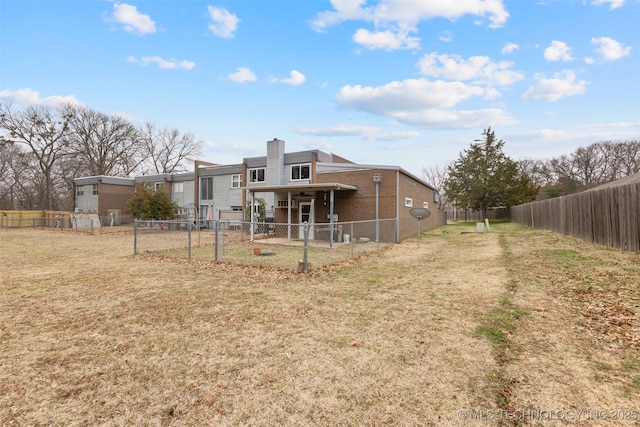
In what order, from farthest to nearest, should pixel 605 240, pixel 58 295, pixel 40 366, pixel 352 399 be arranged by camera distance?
pixel 605 240
pixel 58 295
pixel 40 366
pixel 352 399

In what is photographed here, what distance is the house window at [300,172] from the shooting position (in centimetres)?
2241

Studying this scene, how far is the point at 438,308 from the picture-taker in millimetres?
5531

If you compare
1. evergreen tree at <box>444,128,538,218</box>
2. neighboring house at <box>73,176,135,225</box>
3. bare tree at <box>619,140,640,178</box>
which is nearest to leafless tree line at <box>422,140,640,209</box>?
bare tree at <box>619,140,640,178</box>

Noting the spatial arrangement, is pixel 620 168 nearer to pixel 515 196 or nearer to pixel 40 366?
pixel 515 196

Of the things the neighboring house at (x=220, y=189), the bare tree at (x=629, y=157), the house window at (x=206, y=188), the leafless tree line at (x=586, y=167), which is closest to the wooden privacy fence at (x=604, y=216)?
the neighboring house at (x=220, y=189)

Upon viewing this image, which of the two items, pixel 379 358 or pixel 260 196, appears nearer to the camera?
pixel 379 358

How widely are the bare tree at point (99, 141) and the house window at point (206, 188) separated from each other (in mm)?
21920

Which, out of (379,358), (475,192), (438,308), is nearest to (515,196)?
(475,192)

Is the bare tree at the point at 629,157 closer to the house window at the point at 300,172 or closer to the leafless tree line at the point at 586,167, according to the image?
the leafless tree line at the point at 586,167

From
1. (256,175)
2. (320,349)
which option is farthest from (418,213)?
(256,175)

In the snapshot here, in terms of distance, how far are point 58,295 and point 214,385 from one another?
18.3 feet

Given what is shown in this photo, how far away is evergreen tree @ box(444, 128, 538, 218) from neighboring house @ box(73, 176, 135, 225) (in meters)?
39.7

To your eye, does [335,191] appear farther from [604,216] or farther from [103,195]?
[103,195]

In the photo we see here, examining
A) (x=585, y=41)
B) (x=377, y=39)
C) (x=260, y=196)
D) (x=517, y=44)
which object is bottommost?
(x=260, y=196)
